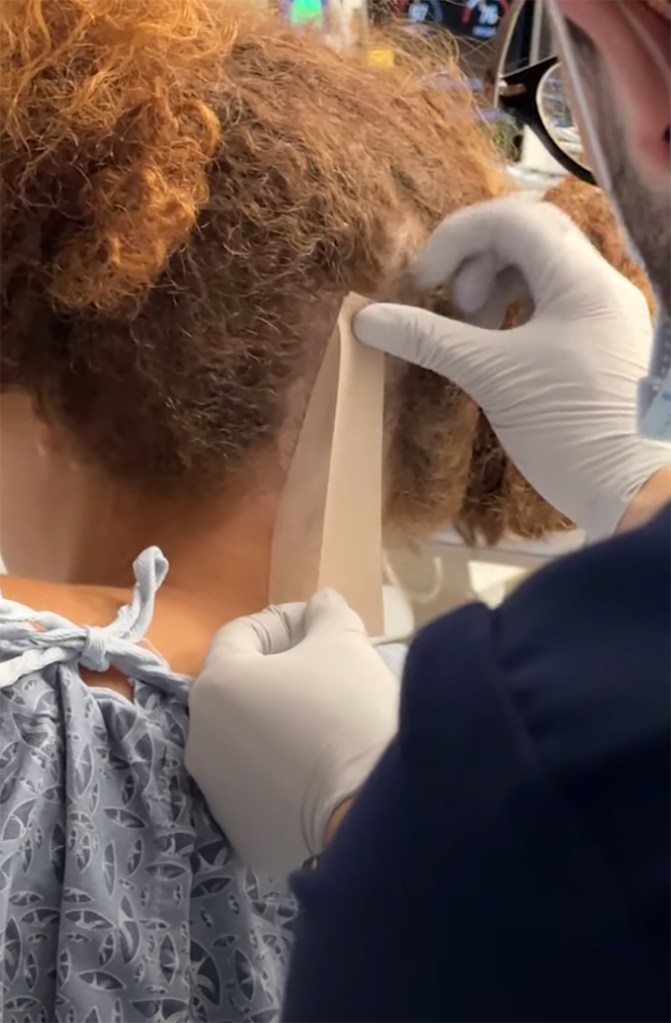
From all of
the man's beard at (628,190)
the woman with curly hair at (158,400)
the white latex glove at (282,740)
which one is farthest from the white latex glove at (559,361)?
the man's beard at (628,190)

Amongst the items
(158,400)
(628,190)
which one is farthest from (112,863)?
(628,190)

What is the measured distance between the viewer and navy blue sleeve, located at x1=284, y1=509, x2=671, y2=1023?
0.31 meters

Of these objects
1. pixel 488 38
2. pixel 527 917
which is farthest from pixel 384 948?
pixel 488 38

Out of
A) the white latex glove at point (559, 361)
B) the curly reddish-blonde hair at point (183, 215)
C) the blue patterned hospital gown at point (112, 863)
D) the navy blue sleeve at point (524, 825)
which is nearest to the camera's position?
the navy blue sleeve at point (524, 825)

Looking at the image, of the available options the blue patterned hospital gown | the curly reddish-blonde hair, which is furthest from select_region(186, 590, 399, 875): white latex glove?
the curly reddish-blonde hair

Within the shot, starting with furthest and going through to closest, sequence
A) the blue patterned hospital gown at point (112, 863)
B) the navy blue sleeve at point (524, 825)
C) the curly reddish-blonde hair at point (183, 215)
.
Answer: the curly reddish-blonde hair at point (183, 215) < the blue patterned hospital gown at point (112, 863) < the navy blue sleeve at point (524, 825)

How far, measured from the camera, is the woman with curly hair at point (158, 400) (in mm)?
654

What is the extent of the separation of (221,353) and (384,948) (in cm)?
49

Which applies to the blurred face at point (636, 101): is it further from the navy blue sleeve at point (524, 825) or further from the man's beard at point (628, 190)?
the navy blue sleeve at point (524, 825)

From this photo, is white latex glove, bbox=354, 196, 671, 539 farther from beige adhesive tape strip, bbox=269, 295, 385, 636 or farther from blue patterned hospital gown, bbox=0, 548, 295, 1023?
blue patterned hospital gown, bbox=0, 548, 295, 1023

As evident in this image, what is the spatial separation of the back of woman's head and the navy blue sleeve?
0.44 m

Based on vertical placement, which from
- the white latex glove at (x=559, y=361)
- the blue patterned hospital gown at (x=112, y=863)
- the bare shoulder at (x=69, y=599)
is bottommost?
the blue patterned hospital gown at (x=112, y=863)

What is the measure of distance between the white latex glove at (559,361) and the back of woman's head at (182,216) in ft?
0.20

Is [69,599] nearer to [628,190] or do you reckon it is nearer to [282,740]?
[282,740]
